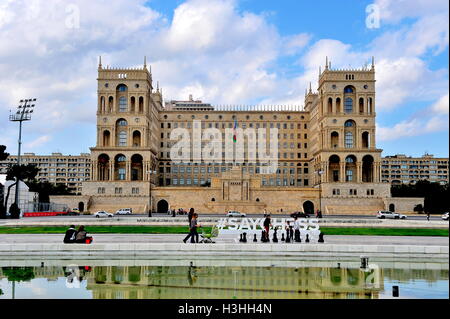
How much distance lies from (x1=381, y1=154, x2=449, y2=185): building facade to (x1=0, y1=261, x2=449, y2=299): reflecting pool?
519 feet

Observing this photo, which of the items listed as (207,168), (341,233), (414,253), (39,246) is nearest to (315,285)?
(414,253)

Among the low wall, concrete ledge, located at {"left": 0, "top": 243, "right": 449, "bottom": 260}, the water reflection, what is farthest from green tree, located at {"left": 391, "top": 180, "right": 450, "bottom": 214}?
the water reflection

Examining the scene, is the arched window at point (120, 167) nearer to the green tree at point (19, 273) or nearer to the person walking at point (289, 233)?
the person walking at point (289, 233)

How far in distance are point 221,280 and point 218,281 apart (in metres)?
0.23

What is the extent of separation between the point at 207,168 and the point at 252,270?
96988mm

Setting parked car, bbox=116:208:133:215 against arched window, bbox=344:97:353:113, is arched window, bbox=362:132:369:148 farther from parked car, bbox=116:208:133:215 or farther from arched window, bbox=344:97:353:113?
parked car, bbox=116:208:133:215

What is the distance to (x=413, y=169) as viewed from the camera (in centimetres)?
17488

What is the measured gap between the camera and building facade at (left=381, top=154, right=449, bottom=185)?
Answer: 173625 millimetres

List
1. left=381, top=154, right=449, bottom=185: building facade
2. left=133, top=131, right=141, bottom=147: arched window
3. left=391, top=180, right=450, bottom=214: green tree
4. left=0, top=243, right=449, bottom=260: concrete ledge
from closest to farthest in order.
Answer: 1. left=0, top=243, right=449, bottom=260: concrete ledge
2. left=391, top=180, right=450, bottom=214: green tree
3. left=133, top=131, right=141, bottom=147: arched window
4. left=381, top=154, right=449, bottom=185: building facade

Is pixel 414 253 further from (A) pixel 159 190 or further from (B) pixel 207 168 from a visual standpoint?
(B) pixel 207 168

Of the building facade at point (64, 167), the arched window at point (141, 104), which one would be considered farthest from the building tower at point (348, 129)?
the building facade at point (64, 167)

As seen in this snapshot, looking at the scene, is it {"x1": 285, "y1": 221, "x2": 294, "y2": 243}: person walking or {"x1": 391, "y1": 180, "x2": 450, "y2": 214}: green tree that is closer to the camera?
{"x1": 285, "y1": 221, "x2": 294, "y2": 243}: person walking

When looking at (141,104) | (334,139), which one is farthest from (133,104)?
(334,139)
